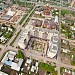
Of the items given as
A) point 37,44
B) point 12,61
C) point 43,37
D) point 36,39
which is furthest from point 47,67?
point 36,39

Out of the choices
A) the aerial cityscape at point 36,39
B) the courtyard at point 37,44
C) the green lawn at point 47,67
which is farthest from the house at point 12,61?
the courtyard at point 37,44

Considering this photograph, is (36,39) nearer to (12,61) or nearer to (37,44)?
(37,44)

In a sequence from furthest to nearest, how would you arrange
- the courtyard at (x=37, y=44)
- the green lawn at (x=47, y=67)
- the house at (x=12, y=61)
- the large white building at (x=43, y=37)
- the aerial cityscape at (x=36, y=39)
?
the courtyard at (x=37, y=44) < the large white building at (x=43, y=37) < the aerial cityscape at (x=36, y=39) < the green lawn at (x=47, y=67) < the house at (x=12, y=61)

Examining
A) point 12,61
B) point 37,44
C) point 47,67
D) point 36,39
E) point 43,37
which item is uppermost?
point 43,37

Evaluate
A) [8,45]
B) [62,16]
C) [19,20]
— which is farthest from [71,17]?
[8,45]

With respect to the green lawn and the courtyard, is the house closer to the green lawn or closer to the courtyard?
the green lawn

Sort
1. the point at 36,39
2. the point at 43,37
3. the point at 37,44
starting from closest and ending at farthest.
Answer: the point at 37,44 → the point at 43,37 → the point at 36,39

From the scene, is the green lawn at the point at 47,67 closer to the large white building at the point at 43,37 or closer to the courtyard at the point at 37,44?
the large white building at the point at 43,37

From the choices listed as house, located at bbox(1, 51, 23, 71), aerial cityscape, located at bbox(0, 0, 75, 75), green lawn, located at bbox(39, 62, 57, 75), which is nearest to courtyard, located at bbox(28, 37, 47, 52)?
aerial cityscape, located at bbox(0, 0, 75, 75)

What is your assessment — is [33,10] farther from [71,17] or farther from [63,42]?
[63,42]
